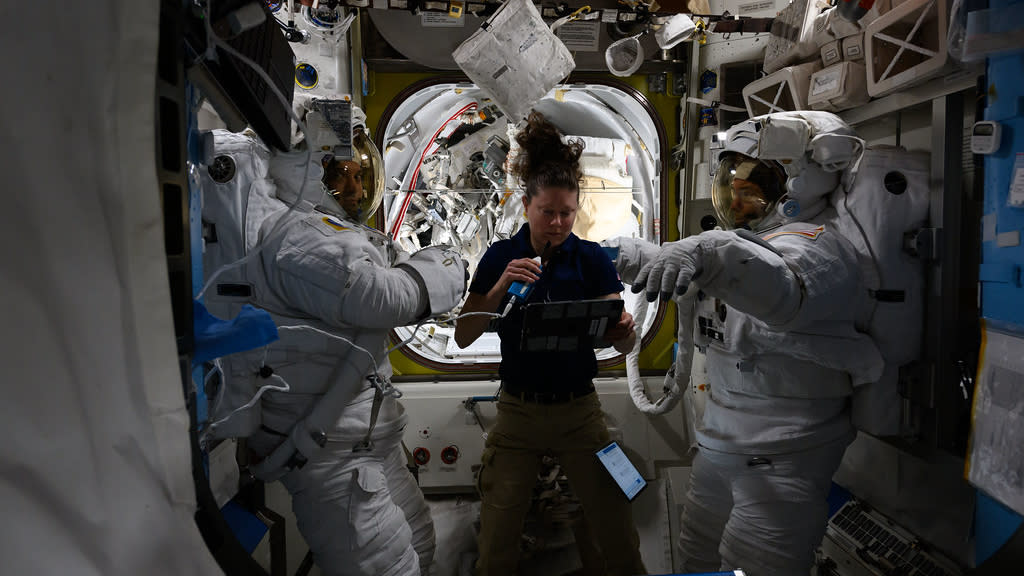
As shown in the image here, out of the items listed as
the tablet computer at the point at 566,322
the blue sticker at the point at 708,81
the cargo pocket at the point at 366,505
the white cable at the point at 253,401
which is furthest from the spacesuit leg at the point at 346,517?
the blue sticker at the point at 708,81

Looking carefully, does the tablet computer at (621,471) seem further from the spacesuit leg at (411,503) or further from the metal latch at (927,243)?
the metal latch at (927,243)

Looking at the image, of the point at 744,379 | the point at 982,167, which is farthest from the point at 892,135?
the point at 744,379

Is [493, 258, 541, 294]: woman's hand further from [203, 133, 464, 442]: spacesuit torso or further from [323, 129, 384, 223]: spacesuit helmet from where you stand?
[323, 129, 384, 223]: spacesuit helmet

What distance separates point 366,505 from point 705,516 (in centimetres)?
136

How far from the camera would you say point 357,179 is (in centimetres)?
204

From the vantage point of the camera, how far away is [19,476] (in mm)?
412

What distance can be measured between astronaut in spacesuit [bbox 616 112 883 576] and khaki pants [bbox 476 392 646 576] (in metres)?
0.37

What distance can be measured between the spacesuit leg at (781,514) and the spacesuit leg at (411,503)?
1.16m

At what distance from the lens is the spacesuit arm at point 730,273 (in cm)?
156

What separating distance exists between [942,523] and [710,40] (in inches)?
100

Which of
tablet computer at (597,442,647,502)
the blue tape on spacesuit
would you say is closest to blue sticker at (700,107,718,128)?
tablet computer at (597,442,647,502)

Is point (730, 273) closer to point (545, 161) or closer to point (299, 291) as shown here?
point (545, 161)

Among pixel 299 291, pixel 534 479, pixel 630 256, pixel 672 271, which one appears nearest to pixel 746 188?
pixel 630 256

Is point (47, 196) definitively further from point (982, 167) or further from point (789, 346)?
point (982, 167)
